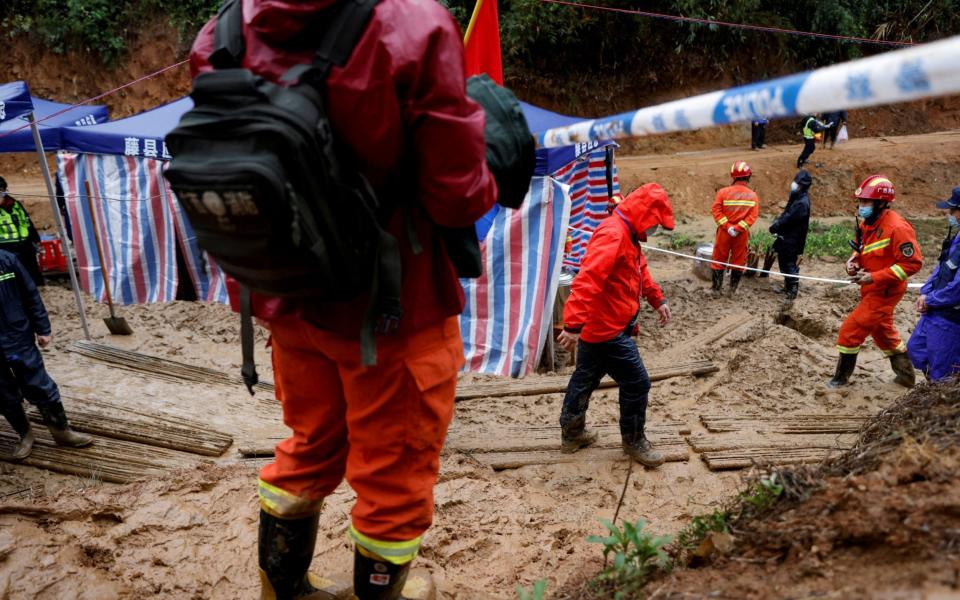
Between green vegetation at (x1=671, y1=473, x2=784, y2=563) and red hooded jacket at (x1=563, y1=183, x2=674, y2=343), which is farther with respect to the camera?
red hooded jacket at (x1=563, y1=183, x2=674, y2=343)

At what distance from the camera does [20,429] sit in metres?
4.81

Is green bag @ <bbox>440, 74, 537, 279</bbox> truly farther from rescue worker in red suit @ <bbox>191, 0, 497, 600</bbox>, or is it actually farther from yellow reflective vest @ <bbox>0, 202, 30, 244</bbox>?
yellow reflective vest @ <bbox>0, 202, 30, 244</bbox>

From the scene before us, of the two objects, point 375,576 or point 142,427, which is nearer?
point 375,576

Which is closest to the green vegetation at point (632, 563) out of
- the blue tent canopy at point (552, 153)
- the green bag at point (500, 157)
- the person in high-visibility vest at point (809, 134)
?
the green bag at point (500, 157)

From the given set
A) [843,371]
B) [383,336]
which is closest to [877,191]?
[843,371]

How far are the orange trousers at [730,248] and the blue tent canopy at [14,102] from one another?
884 centimetres

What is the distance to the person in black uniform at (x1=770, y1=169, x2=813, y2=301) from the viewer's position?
9531 mm

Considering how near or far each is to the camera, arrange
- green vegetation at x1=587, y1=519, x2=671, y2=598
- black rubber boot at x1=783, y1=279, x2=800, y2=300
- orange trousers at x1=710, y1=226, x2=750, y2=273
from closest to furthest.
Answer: green vegetation at x1=587, y1=519, x2=671, y2=598 < black rubber boot at x1=783, y1=279, x2=800, y2=300 < orange trousers at x1=710, y1=226, x2=750, y2=273

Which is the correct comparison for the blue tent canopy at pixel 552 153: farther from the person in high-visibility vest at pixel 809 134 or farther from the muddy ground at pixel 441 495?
the person in high-visibility vest at pixel 809 134

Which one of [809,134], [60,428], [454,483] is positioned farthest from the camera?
[809,134]

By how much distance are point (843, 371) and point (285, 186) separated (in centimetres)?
648

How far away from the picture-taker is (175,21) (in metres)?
18.4

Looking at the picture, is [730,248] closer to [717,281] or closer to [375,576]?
[717,281]

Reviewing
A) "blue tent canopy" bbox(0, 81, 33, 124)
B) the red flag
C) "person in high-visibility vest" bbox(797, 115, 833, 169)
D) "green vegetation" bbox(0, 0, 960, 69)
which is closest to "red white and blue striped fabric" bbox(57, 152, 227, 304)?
"blue tent canopy" bbox(0, 81, 33, 124)
